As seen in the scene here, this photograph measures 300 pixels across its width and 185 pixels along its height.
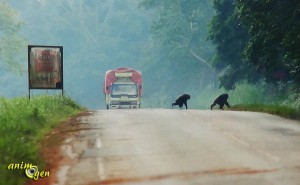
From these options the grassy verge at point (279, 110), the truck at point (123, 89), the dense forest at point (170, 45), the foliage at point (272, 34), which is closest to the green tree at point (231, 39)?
the dense forest at point (170, 45)

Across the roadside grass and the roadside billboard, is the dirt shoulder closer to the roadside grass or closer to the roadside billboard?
the roadside grass

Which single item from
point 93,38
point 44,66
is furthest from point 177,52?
point 44,66

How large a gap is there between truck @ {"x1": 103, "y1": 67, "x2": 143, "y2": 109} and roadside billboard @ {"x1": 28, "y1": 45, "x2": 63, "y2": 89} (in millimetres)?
19135

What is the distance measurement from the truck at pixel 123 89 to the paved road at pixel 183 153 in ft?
78.0

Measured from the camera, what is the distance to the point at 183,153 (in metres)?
11.6

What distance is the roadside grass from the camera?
9164 mm

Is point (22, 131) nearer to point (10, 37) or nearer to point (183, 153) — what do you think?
point (183, 153)

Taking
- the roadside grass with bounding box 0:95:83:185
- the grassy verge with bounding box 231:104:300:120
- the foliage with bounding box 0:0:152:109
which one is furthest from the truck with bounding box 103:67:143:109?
the foliage with bounding box 0:0:152:109

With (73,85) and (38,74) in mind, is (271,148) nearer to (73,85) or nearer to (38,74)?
(38,74)

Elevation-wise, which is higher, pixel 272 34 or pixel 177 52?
pixel 177 52

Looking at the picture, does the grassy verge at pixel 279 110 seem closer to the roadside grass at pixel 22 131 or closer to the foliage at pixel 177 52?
the roadside grass at pixel 22 131

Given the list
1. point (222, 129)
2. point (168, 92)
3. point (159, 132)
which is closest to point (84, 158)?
point (159, 132)

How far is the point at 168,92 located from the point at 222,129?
231 ft

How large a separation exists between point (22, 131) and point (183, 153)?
4.41m
